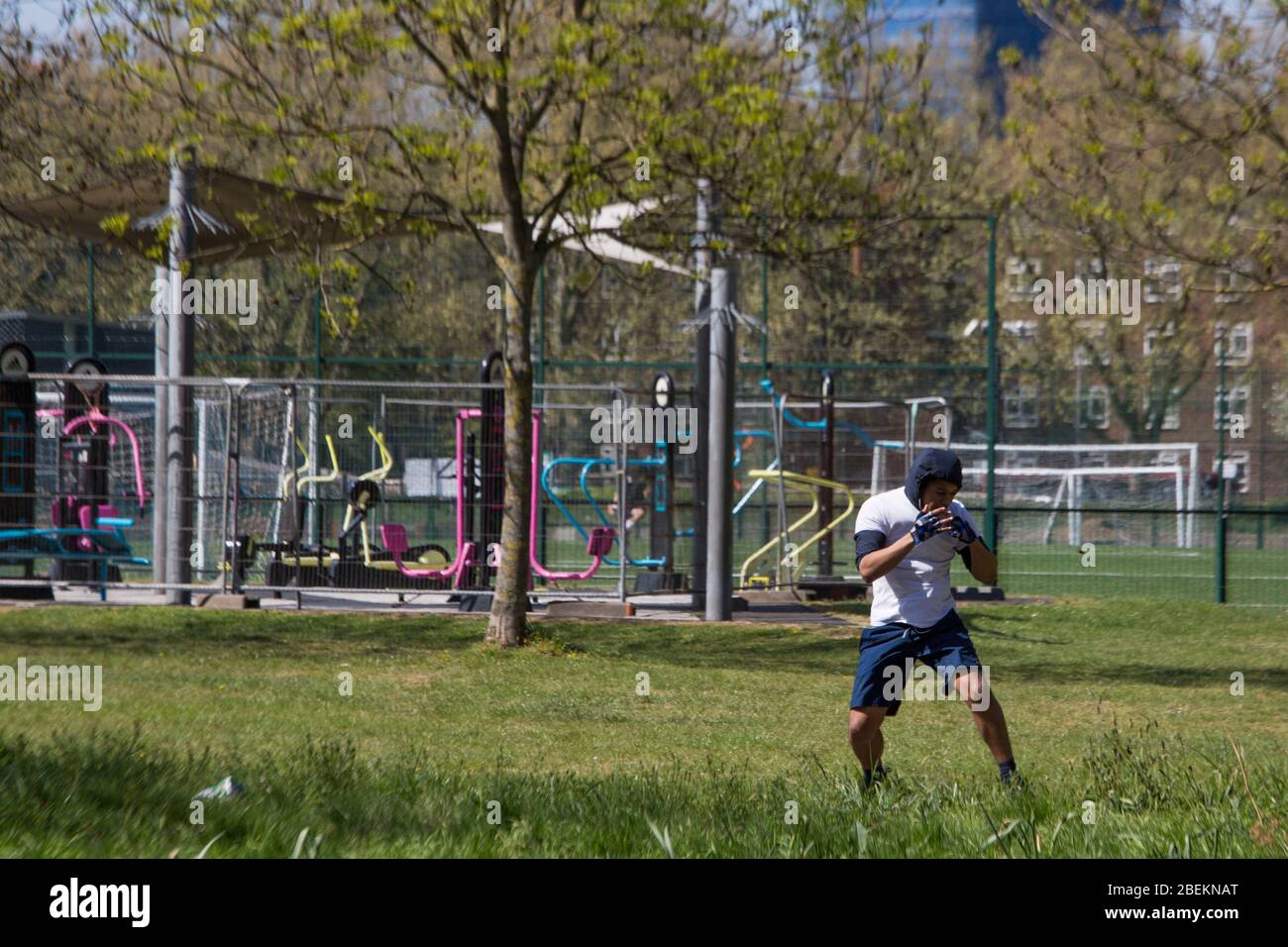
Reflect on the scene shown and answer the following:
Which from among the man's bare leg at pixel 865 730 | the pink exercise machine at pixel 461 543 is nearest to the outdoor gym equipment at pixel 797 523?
the pink exercise machine at pixel 461 543

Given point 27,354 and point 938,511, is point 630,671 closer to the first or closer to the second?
point 938,511

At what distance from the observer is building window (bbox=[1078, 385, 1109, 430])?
28.5 m

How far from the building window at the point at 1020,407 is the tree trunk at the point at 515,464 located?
1619 cm

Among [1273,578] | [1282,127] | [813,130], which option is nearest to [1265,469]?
[1273,578]

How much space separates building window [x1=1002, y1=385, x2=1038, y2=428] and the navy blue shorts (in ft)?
69.0

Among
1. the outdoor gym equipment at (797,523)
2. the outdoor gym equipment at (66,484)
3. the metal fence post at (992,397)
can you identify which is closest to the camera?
the outdoor gym equipment at (66,484)

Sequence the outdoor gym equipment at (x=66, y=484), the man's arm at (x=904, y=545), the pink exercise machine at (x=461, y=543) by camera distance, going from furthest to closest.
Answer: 1. the pink exercise machine at (x=461, y=543)
2. the outdoor gym equipment at (x=66, y=484)
3. the man's arm at (x=904, y=545)

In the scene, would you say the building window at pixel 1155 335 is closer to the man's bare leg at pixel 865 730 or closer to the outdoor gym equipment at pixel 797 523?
the outdoor gym equipment at pixel 797 523

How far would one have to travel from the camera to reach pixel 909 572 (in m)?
7.63

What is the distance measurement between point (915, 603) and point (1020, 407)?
2194 centimetres

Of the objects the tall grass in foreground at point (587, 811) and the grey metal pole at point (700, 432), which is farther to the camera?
the grey metal pole at point (700, 432)

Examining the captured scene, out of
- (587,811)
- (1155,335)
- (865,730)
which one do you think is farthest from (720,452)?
(1155,335)

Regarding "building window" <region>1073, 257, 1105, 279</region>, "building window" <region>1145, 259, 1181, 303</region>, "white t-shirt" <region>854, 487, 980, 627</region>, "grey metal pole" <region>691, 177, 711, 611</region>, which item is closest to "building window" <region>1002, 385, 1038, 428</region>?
"building window" <region>1145, 259, 1181, 303</region>

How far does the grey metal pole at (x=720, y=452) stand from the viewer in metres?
16.1
